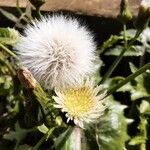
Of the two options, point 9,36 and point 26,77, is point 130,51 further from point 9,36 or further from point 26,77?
point 26,77

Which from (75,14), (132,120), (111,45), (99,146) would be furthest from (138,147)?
(75,14)

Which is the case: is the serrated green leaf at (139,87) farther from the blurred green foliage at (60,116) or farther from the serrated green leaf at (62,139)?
the serrated green leaf at (62,139)

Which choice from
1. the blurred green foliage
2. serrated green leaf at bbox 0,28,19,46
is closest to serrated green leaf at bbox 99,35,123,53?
the blurred green foliage

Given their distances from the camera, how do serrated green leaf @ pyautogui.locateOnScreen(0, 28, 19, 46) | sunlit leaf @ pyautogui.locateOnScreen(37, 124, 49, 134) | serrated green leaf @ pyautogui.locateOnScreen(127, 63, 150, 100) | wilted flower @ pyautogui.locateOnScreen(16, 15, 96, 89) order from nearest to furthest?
wilted flower @ pyautogui.locateOnScreen(16, 15, 96, 89) < sunlit leaf @ pyautogui.locateOnScreen(37, 124, 49, 134) < serrated green leaf @ pyautogui.locateOnScreen(0, 28, 19, 46) < serrated green leaf @ pyautogui.locateOnScreen(127, 63, 150, 100)

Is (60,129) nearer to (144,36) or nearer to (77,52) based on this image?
(77,52)

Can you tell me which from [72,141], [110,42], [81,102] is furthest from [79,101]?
[110,42]

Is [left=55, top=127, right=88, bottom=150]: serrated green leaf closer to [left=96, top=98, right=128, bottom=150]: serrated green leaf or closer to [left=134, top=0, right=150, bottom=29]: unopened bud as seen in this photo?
[left=96, top=98, right=128, bottom=150]: serrated green leaf

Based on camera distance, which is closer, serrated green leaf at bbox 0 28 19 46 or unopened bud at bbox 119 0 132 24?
unopened bud at bbox 119 0 132 24
